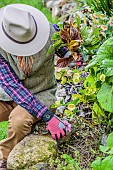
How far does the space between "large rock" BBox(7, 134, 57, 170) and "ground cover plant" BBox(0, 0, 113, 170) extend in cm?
7

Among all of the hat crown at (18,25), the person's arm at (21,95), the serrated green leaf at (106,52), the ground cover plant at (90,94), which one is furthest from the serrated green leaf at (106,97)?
the hat crown at (18,25)

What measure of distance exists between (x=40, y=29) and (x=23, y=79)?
386 millimetres

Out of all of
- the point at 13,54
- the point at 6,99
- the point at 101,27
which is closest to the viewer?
the point at 101,27

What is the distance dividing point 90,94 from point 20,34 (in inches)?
27.1

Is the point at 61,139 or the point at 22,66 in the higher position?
the point at 22,66

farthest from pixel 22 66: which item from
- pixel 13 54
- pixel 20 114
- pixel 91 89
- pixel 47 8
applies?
pixel 47 8

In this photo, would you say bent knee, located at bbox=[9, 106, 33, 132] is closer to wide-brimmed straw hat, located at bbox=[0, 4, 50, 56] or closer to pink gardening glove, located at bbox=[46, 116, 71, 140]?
pink gardening glove, located at bbox=[46, 116, 71, 140]

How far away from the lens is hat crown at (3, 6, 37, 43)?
3232 millimetres

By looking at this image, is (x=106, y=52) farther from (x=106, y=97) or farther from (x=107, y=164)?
(x=107, y=164)

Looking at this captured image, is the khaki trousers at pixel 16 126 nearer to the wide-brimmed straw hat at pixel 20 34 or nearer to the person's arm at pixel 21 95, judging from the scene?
the person's arm at pixel 21 95

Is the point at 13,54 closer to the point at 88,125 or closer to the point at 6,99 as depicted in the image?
the point at 6,99

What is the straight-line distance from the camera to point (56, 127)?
334 cm

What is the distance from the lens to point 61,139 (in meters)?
3.39

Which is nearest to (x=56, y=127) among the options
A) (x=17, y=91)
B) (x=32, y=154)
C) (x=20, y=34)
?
(x=32, y=154)
